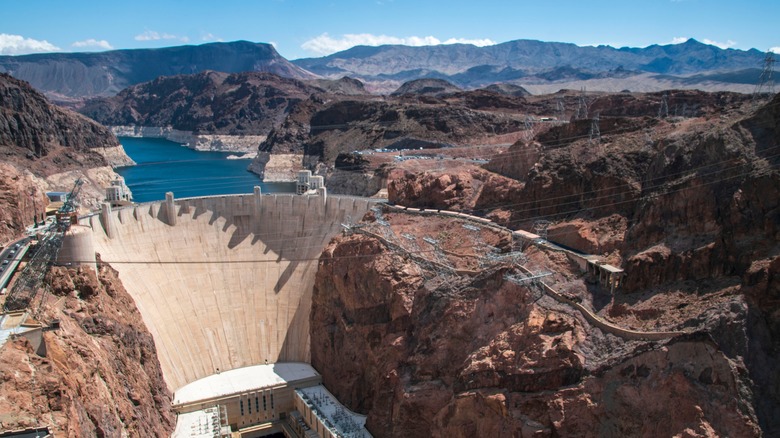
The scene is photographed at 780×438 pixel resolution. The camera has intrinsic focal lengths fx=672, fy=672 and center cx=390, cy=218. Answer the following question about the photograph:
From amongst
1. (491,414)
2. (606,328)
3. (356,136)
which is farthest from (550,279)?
(356,136)

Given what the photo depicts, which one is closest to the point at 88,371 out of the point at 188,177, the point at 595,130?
the point at 595,130

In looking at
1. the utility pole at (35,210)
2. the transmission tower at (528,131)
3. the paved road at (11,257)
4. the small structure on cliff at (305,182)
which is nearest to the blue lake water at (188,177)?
the small structure on cliff at (305,182)

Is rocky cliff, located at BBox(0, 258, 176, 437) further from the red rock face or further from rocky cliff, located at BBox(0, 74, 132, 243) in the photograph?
rocky cliff, located at BBox(0, 74, 132, 243)

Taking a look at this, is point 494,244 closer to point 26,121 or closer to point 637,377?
point 637,377

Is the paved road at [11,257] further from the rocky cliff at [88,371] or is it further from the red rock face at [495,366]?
the red rock face at [495,366]

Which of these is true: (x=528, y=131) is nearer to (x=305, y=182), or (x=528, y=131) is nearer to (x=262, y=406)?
(x=305, y=182)
